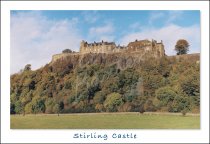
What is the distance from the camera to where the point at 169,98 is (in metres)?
11.0

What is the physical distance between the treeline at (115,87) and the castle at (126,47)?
218mm

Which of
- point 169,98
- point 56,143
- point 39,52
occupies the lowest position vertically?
point 56,143

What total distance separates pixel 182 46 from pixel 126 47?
3.15ft

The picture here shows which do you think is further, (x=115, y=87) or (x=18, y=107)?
(x=18, y=107)

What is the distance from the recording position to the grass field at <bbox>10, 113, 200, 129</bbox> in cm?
1081

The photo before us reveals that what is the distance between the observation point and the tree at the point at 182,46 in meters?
10.9

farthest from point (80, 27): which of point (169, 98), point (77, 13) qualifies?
point (169, 98)

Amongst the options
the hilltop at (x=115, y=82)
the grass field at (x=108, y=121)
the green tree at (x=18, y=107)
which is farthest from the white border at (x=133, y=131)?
the green tree at (x=18, y=107)

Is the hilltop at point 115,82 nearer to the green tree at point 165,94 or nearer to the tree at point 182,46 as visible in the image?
the green tree at point 165,94

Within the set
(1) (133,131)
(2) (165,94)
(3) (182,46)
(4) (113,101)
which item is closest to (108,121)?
(4) (113,101)

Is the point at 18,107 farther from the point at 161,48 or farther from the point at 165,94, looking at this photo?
the point at 161,48

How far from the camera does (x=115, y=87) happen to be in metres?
11.0

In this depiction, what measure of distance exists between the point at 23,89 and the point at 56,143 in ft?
4.20

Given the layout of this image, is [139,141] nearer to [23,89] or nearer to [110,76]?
[110,76]
